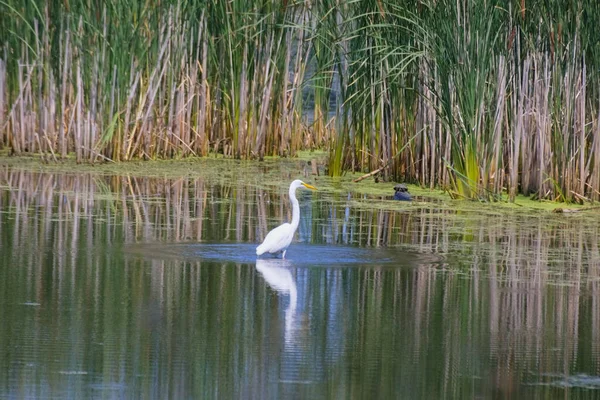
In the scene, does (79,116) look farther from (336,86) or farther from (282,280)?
(282,280)

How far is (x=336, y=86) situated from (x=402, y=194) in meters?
2.22

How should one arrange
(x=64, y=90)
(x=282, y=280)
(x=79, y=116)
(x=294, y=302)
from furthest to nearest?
(x=64, y=90) → (x=79, y=116) → (x=282, y=280) → (x=294, y=302)

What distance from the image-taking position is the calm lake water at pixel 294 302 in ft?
17.2

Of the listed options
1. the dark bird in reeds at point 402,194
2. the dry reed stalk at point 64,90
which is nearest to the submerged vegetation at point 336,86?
the dry reed stalk at point 64,90

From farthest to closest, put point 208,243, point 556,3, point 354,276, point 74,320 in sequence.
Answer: point 556,3, point 208,243, point 354,276, point 74,320

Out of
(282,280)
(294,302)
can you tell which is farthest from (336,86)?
(294,302)

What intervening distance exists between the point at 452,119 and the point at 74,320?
5.57m

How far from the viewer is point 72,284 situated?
7066 millimetres

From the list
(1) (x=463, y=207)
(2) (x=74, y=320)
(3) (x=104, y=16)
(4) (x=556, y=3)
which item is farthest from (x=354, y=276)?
(3) (x=104, y=16)

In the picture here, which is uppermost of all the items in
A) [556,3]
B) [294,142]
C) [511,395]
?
[556,3]

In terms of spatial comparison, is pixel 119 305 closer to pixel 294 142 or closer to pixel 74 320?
pixel 74 320

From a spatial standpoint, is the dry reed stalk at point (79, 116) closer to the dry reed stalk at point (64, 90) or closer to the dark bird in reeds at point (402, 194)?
the dry reed stalk at point (64, 90)

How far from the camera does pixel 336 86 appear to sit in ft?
43.5

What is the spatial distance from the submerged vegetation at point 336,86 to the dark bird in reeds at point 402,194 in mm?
419
